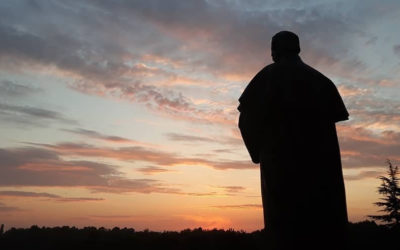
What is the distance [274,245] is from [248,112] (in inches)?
65.2

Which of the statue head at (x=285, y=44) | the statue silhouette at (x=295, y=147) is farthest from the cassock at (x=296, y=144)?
the statue head at (x=285, y=44)

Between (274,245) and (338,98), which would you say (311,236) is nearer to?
(274,245)

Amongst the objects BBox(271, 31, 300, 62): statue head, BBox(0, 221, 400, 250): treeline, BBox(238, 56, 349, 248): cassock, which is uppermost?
BBox(271, 31, 300, 62): statue head

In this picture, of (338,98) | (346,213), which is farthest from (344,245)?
(338,98)

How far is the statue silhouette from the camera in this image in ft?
14.1

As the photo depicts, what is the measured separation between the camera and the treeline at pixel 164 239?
2281 centimetres

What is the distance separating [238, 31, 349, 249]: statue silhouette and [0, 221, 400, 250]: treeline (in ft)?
53.7

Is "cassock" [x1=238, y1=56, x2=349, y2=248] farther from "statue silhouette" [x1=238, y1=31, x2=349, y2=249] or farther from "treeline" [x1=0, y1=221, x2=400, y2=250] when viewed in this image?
"treeline" [x1=0, y1=221, x2=400, y2=250]

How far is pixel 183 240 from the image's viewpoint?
24.5 metres

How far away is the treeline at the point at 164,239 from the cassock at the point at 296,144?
645 inches

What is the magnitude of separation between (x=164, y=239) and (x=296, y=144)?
22135 millimetres

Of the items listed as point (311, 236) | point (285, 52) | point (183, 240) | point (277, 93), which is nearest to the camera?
point (311, 236)

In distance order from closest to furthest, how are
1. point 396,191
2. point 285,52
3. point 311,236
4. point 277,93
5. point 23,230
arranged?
point 311,236 → point 277,93 → point 285,52 → point 23,230 → point 396,191

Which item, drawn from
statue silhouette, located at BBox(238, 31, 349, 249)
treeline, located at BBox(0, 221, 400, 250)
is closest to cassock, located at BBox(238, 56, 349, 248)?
statue silhouette, located at BBox(238, 31, 349, 249)
